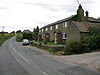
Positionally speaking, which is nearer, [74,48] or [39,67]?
[39,67]

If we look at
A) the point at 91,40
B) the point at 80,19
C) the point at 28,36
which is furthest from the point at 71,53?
the point at 28,36

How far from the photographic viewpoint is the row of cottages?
40.4 m

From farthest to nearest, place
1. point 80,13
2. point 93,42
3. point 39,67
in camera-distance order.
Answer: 1. point 80,13
2. point 93,42
3. point 39,67

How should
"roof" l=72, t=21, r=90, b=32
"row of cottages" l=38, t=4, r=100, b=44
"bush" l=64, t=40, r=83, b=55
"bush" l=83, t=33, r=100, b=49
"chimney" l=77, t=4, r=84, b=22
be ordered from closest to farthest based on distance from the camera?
1. "bush" l=64, t=40, r=83, b=55
2. "bush" l=83, t=33, r=100, b=49
3. "roof" l=72, t=21, r=90, b=32
4. "row of cottages" l=38, t=4, r=100, b=44
5. "chimney" l=77, t=4, r=84, b=22

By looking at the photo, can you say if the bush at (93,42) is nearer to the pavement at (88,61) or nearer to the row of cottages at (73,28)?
the row of cottages at (73,28)

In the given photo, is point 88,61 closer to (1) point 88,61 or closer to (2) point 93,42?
(1) point 88,61

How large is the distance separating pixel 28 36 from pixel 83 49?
62.8 meters

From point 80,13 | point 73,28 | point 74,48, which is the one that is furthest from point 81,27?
point 80,13

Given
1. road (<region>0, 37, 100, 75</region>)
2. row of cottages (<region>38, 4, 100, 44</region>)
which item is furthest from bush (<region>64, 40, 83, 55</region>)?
road (<region>0, 37, 100, 75</region>)

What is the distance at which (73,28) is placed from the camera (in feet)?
140

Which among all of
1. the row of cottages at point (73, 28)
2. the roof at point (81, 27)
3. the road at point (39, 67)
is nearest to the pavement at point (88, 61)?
the road at point (39, 67)

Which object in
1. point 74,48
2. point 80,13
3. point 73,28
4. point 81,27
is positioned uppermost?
point 80,13

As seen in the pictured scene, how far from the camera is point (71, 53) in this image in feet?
107

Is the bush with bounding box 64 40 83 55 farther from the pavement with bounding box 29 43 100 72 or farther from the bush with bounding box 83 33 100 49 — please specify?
the pavement with bounding box 29 43 100 72
